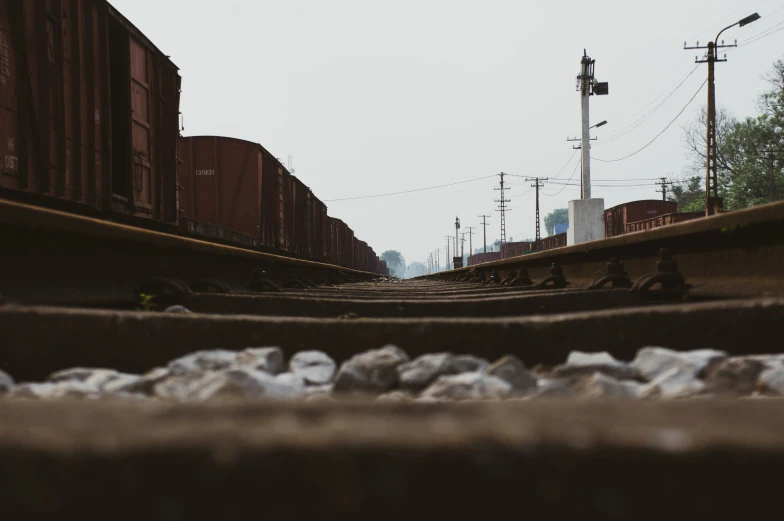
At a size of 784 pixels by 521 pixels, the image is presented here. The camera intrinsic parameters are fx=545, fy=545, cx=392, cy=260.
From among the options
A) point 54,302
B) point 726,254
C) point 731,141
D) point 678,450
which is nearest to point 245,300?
point 54,302

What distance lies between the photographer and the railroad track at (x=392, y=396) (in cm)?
58

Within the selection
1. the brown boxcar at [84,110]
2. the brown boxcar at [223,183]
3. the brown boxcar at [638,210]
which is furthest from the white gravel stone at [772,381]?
the brown boxcar at [638,210]

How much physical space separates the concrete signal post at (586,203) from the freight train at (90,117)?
16.9 meters

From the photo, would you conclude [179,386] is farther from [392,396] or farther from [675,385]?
[675,385]

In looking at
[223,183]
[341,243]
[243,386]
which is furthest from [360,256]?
[243,386]

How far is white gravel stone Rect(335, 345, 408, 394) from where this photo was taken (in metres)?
1.42

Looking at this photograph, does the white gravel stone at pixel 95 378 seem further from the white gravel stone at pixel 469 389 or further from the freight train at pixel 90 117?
the freight train at pixel 90 117

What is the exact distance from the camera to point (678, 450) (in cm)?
57

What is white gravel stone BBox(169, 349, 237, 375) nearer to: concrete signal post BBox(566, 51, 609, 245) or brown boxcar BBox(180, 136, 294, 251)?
brown boxcar BBox(180, 136, 294, 251)

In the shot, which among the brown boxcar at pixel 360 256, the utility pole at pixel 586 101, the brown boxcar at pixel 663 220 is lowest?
the brown boxcar at pixel 360 256

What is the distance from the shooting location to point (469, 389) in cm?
124

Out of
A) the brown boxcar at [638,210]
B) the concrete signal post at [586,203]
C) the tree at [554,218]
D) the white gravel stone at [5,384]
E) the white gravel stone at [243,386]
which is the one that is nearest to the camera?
the white gravel stone at [243,386]

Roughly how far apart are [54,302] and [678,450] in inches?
111

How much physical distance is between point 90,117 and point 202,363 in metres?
5.66
